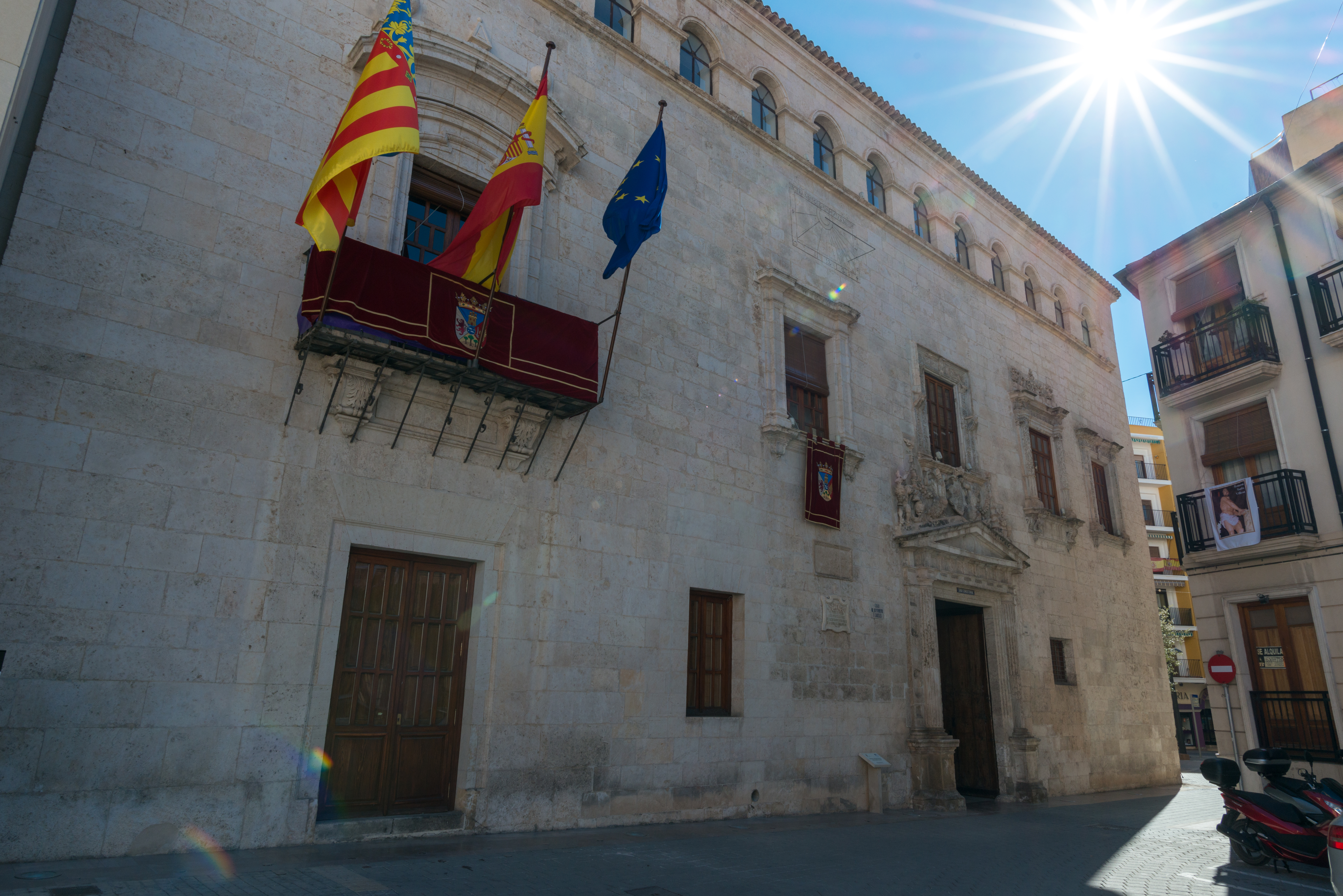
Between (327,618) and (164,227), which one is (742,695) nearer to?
(327,618)

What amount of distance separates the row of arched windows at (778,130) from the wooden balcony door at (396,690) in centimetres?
770

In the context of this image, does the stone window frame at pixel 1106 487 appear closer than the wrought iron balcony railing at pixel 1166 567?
Yes

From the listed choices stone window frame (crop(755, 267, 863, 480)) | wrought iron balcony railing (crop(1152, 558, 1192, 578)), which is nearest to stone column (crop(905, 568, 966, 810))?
stone window frame (crop(755, 267, 863, 480))

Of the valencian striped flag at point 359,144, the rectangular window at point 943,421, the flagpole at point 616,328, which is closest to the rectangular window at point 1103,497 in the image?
the rectangular window at point 943,421

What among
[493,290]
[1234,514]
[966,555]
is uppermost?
[493,290]

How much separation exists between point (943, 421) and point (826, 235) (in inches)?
159

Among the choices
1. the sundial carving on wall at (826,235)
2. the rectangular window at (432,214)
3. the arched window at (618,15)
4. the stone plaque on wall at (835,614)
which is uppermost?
the arched window at (618,15)

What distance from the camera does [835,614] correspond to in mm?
11266

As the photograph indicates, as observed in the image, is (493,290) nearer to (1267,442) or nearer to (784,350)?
(784,350)

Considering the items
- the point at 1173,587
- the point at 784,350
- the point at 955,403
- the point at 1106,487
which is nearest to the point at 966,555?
the point at 955,403

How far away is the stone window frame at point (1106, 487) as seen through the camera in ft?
57.7

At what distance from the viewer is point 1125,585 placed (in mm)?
18031

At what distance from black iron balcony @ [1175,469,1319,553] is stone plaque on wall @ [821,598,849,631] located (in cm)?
656

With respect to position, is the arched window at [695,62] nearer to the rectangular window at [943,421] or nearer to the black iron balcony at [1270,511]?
the rectangular window at [943,421]
